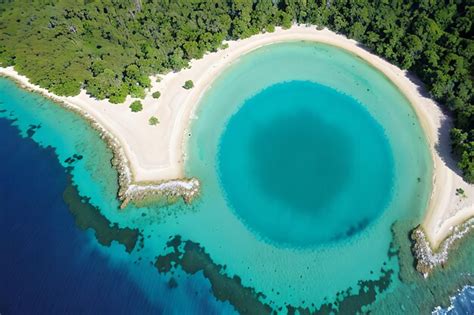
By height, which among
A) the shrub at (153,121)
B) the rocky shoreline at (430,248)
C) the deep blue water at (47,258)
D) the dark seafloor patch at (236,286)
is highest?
the rocky shoreline at (430,248)

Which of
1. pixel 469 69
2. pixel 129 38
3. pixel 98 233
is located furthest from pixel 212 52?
pixel 469 69

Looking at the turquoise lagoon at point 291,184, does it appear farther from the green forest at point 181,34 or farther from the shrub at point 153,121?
the shrub at point 153,121

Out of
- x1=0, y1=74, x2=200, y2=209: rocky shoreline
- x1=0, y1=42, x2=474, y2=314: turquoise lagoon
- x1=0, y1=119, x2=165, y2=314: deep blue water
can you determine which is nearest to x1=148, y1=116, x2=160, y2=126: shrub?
x1=0, y1=42, x2=474, y2=314: turquoise lagoon

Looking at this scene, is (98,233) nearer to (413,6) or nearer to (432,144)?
(432,144)

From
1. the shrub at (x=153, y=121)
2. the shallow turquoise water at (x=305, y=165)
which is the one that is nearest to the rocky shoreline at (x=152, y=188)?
the shallow turquoise water at (x=305, y=165)

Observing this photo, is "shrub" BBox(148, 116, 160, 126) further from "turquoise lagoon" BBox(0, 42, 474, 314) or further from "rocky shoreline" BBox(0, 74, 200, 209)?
"rocky shoreline" BBox(0, 74, 200, 209)

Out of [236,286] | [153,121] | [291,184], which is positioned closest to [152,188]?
[153,121]
